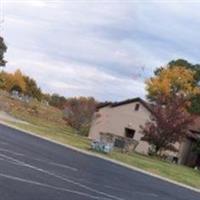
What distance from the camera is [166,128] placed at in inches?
2232

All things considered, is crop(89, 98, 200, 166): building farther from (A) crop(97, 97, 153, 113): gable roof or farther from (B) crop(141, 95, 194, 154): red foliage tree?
(B) crop(141, 95, 194, 154): red foliage tree

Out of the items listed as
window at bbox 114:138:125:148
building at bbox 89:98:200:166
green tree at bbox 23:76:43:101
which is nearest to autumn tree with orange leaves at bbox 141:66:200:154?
building at bbox 89:98:200:166

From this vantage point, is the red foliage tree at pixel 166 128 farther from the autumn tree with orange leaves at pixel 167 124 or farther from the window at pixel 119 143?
the window at pixel 119 143

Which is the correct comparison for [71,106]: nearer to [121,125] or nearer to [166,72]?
[121,125]

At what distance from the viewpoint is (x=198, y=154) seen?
65.5 metres

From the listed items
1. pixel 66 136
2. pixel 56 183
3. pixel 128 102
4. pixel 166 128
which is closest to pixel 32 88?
pixel 128 102

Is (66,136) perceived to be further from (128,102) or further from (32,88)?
(32,88)

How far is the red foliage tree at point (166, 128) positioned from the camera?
56656 mm

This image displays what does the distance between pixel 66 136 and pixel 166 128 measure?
10.9 m

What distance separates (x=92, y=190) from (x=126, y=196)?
188cm

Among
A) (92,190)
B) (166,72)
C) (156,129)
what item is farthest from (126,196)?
(166,72)

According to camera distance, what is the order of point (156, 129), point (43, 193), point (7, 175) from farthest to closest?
point (156, 129), point (7, 175), point (43, 193)

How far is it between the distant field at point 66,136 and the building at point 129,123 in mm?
2956

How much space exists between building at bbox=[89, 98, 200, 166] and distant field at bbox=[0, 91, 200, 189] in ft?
9.70
